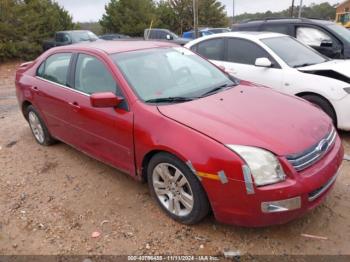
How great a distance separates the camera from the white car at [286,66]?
4891mm

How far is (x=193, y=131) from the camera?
9.26 ft

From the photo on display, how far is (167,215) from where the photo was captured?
331 cm

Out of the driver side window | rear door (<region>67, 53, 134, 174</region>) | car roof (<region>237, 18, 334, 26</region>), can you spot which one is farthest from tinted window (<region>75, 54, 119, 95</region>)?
Result: car roof (<region>237, 18, 334, 26</region>)

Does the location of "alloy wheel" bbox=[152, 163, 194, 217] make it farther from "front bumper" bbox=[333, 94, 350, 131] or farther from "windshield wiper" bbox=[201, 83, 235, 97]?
"front bumper" bbox=[333, 94, 350, 131]

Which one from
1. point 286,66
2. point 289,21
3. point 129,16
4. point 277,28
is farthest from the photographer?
point 129,16

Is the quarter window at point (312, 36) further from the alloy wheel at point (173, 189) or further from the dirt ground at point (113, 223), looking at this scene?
the alloy wheel at point (173, 189)

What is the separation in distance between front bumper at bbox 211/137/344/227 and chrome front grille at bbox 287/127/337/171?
0.04m

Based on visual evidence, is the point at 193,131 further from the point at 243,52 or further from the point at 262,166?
the point at 243,52

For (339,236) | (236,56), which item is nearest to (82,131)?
(339,236)

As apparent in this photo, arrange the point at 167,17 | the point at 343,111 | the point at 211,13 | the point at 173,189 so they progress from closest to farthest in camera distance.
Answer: the point at 173,189, the point at 343,111, the point at 167,17, the point at 211,13

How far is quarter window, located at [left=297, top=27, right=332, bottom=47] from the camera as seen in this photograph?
7059 millimetres

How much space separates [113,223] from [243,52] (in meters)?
3.92

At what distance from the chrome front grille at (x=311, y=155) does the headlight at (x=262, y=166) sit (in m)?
0.13

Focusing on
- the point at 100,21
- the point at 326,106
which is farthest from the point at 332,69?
the point at 100,21
